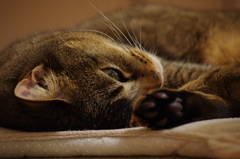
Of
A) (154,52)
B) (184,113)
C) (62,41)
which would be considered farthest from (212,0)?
(184,113)

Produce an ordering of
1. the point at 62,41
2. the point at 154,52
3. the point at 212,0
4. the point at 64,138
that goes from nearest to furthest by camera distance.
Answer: the point at 64,138 < the point at 62,41 < the point at 154,52 < the point at 212,0

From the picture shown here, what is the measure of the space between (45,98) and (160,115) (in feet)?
1.67

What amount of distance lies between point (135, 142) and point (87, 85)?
0.36m

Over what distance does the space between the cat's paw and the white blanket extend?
1.2 inches

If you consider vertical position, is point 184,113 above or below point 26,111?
above

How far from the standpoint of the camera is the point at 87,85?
47.4 inches

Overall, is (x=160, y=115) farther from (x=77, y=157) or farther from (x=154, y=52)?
(x=154, y=52)

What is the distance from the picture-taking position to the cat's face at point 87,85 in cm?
119

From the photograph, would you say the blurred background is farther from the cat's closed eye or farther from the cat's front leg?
the cat's front leg

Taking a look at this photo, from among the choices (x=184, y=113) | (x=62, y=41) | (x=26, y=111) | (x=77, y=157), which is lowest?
(x=77, y=157)

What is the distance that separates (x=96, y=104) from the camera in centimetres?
119

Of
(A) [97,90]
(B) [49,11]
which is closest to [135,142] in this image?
(A) [97,90]

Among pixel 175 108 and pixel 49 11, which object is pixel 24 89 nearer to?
pixel 175 108

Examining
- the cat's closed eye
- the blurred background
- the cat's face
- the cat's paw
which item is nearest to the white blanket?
the cat's paw
